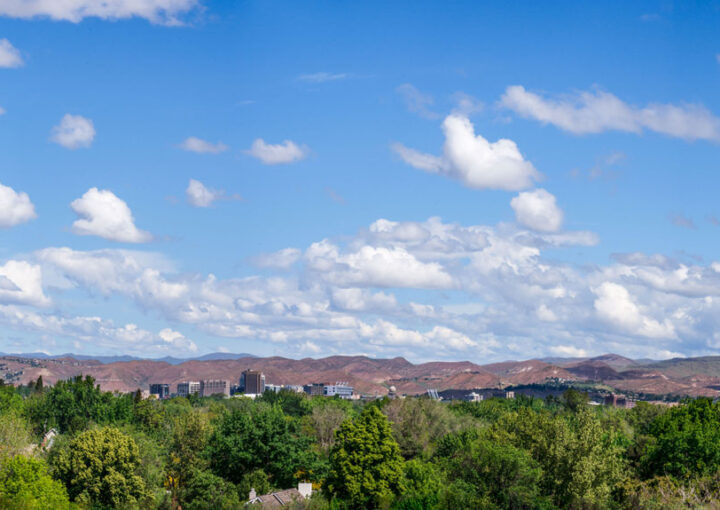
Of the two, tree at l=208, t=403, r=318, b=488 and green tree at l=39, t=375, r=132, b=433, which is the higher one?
green tree at l=39, t=375, r=132, b=433

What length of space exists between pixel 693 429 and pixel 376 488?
36.4 m

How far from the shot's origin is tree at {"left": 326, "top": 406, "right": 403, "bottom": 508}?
80625 millimetres

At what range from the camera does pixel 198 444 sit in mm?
107812

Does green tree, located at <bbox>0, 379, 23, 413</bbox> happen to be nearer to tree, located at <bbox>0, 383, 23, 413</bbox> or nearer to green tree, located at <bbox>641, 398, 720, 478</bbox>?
tree, located at <bbox>0, 383, 23, 413</bbox>

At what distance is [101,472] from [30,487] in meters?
7.73

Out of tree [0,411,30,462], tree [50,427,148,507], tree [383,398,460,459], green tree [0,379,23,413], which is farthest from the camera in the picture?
green tree [0,379,23,413]

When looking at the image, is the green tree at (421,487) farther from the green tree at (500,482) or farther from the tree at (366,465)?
the green tree at (500,482)

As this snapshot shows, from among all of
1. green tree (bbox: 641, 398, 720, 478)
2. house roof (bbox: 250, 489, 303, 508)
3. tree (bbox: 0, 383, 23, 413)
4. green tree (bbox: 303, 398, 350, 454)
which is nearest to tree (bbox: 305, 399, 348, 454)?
green tree (bbox: 303, 398, 350, 454)

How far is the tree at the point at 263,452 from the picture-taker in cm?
9700

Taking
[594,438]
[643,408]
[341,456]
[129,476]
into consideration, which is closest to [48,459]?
[129,476]

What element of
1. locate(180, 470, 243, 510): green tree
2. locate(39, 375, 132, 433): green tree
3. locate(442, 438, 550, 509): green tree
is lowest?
locate(180, 470, 243, 510): green tree

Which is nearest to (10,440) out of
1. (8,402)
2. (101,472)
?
(101,472)

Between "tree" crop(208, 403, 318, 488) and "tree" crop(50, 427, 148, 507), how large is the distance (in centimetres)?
1587

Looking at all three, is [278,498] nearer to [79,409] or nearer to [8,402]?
[79,409]
